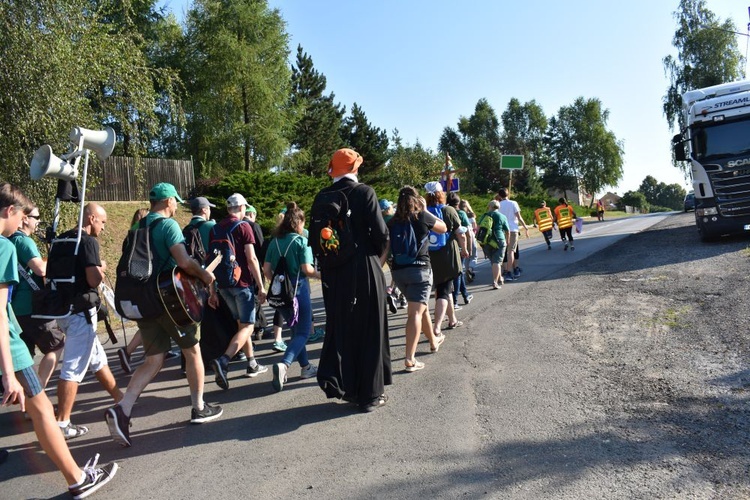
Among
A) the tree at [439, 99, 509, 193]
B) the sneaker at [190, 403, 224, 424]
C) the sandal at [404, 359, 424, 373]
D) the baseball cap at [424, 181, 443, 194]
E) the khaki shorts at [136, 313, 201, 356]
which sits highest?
the tree at [439, 99, 509, 193]

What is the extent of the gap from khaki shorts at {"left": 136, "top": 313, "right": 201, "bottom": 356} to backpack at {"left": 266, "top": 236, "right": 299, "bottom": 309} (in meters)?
1.37

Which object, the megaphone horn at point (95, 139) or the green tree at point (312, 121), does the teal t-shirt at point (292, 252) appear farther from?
the green tree at point (312, 121)

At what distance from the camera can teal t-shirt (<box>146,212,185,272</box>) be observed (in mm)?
4652

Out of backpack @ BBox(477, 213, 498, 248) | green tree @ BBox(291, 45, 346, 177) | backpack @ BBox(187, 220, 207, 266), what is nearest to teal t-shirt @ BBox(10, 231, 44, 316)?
backpack @ BBox(187, 220, 207, 266)

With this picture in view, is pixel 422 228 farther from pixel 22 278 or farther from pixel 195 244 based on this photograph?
pixel 22 278

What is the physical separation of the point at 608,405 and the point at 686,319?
3.18 metres

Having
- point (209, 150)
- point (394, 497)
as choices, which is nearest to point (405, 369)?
point (394, 497)

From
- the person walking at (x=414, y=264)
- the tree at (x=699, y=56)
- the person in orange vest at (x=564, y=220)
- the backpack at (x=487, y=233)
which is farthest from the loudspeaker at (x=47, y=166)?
the tree at (x=699, y=56)

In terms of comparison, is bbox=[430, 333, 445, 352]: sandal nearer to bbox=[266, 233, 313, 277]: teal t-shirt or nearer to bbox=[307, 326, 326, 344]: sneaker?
bbox=[307, 326, 326, 344]: sneaker

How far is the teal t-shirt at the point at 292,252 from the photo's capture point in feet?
20.2

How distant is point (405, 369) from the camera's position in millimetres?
6211

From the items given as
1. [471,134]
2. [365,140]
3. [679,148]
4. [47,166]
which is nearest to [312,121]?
[365,140]

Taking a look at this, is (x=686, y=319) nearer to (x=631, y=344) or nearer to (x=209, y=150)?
(x=631, y=344)

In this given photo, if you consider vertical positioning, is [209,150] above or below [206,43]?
below
